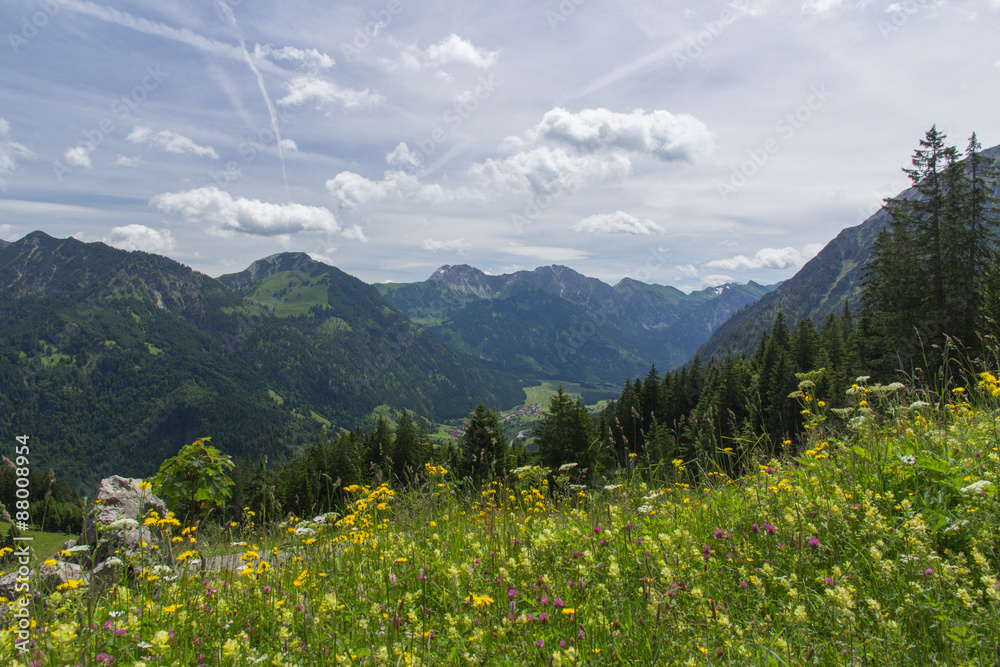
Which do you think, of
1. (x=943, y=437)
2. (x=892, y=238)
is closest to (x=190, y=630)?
(x=943, y=437)

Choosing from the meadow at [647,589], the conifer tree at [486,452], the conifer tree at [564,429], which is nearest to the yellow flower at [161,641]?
the meadow at [647,589]

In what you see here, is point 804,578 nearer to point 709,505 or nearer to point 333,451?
point 709,505

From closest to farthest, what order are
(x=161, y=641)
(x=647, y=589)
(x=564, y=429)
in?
(x=161, y=641), (x=647, y=589), (x=564, y=429)

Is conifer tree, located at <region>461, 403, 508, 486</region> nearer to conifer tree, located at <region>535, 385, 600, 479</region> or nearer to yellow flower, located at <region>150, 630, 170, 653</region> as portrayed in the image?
yellow flower, located at <region>150, 630, 170, 653</region>

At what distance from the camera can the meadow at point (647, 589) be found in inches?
108

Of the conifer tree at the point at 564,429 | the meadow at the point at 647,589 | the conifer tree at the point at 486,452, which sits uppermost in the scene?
the meadow at the point at 647,589

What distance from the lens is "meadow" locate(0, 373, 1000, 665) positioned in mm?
2750

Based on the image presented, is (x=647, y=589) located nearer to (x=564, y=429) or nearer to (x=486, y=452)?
(x=486, y=452)

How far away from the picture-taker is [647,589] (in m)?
3.25

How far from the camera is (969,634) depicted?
99.0 inches

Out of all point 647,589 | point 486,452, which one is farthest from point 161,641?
point 486,452

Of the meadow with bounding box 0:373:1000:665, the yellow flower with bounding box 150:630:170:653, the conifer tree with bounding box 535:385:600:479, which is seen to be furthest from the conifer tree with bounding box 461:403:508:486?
the conifer tree with bounding box 535:385:600:479

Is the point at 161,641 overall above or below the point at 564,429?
above

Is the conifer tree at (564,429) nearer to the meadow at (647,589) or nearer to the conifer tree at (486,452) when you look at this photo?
the conifer tree at (486,452)
